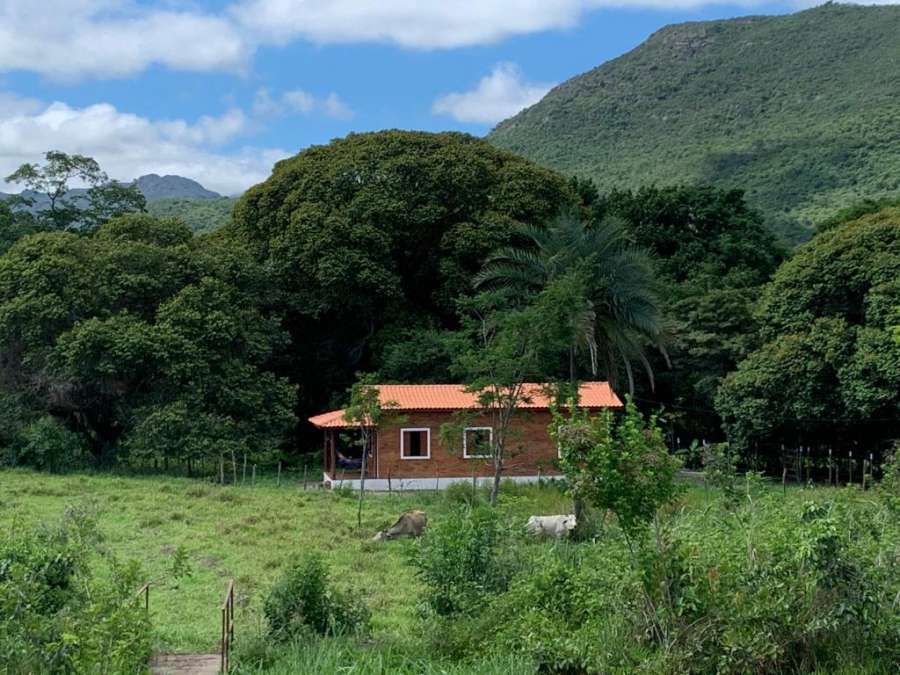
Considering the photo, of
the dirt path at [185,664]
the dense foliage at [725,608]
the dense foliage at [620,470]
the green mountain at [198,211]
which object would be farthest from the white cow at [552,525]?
the green mountain at [198,211]

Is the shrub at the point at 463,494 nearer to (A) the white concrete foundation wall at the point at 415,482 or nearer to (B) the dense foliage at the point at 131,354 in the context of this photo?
(A) the white concrete foundation wall at the point at 415,482

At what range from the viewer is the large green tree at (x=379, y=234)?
32.4 meters

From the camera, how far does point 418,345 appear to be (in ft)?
105

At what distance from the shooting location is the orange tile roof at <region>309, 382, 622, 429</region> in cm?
2762

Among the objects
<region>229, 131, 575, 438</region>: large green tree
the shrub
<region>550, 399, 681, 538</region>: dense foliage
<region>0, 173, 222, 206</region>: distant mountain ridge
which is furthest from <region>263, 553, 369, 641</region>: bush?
<region>0, 173, 222, 206</region>: distant mountain ridge

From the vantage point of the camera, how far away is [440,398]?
28625 millimetres

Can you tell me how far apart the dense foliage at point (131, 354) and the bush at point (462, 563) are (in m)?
18.5

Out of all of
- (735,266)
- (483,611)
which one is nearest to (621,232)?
(735,266)

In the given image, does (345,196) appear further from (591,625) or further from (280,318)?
(591,625)

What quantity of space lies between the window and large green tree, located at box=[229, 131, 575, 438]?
4810 millimetres

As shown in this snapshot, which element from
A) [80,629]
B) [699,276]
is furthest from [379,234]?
[80,629]

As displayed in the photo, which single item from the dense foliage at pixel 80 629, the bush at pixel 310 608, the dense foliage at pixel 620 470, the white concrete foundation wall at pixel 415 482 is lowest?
the white concrete foundation wall at pixel 415 482

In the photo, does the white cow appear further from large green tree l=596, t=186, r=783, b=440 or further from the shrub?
large green tree l=596, t=186, r=783, b=440

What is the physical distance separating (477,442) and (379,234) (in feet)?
33.0
